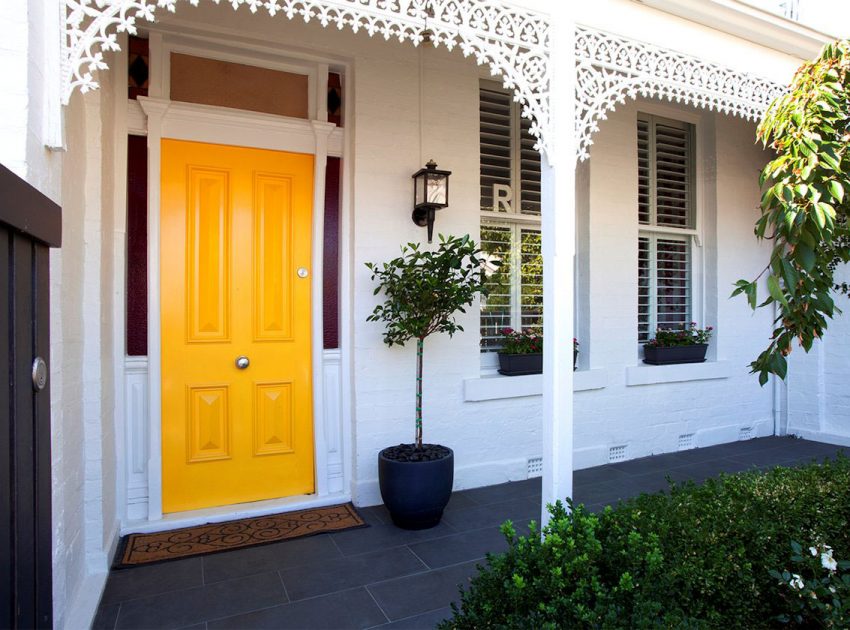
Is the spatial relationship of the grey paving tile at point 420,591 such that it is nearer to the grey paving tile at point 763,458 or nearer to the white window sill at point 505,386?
the white window sill at point 505,386

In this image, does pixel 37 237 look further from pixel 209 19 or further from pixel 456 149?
pixel 456 149

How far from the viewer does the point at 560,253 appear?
121 inches

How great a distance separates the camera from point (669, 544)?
2.17m

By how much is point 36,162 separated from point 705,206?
576cm

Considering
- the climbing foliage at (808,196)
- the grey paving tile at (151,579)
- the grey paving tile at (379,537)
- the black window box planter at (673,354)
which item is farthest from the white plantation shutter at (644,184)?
the grey paving tile at (151,579)

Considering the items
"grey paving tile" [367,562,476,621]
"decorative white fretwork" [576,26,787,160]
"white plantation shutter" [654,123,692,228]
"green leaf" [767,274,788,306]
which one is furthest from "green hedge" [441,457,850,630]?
"white plantation shutter" [654,123,692,228]

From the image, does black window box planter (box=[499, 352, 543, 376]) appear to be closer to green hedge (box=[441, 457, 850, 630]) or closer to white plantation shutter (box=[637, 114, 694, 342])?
white plantation shutter (box=[637, 114, 694, 342])

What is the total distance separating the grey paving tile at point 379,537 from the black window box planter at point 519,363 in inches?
55.8

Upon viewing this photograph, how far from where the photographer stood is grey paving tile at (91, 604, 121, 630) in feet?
8.46

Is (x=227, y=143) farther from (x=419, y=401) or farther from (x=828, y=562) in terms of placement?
(x=828, y=562)

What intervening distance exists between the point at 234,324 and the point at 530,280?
2528mm

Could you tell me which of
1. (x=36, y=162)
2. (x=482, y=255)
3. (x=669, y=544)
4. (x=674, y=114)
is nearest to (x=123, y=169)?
(x=36, y=162)

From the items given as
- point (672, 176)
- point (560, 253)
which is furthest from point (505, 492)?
point (672, 176)

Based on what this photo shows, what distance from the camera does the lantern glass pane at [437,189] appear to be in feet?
13.3
